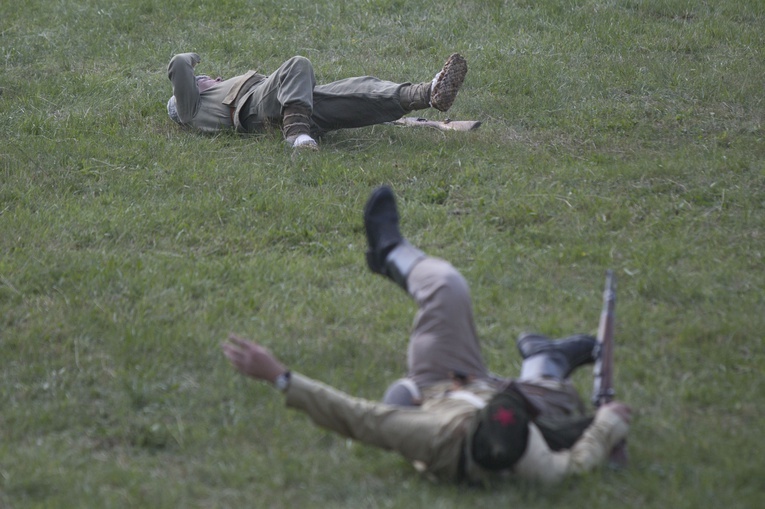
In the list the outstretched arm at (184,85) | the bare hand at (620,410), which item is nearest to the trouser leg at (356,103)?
the outstretched arm at (184,85)

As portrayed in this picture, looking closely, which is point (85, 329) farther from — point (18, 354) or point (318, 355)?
point (318, 355)

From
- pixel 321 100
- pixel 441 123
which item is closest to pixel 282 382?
pixel 321 100

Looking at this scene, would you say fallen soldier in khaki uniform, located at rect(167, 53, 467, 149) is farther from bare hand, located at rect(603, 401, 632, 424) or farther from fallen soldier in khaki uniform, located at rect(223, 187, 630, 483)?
bare hand, located at rect(603, 401, 632, 424)

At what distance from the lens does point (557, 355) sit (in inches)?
174

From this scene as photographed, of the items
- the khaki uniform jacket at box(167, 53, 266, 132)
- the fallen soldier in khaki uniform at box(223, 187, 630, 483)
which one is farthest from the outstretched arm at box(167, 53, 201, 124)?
the fallen soldier in khaki uniform at box(223, 187, 630, 483)

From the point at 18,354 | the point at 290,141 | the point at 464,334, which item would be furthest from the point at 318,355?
the point at 290,141

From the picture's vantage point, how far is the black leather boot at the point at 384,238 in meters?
4.64

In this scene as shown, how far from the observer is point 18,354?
5180mm

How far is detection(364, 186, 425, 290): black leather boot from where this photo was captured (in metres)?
4.64

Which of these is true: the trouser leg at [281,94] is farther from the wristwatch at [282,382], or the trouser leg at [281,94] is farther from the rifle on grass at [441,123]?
the wristwatch at [282,382]

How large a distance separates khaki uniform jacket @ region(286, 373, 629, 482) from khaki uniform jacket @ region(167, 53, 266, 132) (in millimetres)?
4707

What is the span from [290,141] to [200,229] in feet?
4.90

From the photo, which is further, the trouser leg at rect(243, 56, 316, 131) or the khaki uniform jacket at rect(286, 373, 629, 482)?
the trouser leg at rect(243, 56, 316, 131)

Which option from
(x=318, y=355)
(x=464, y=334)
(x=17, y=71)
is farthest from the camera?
(x=17, y=71)
